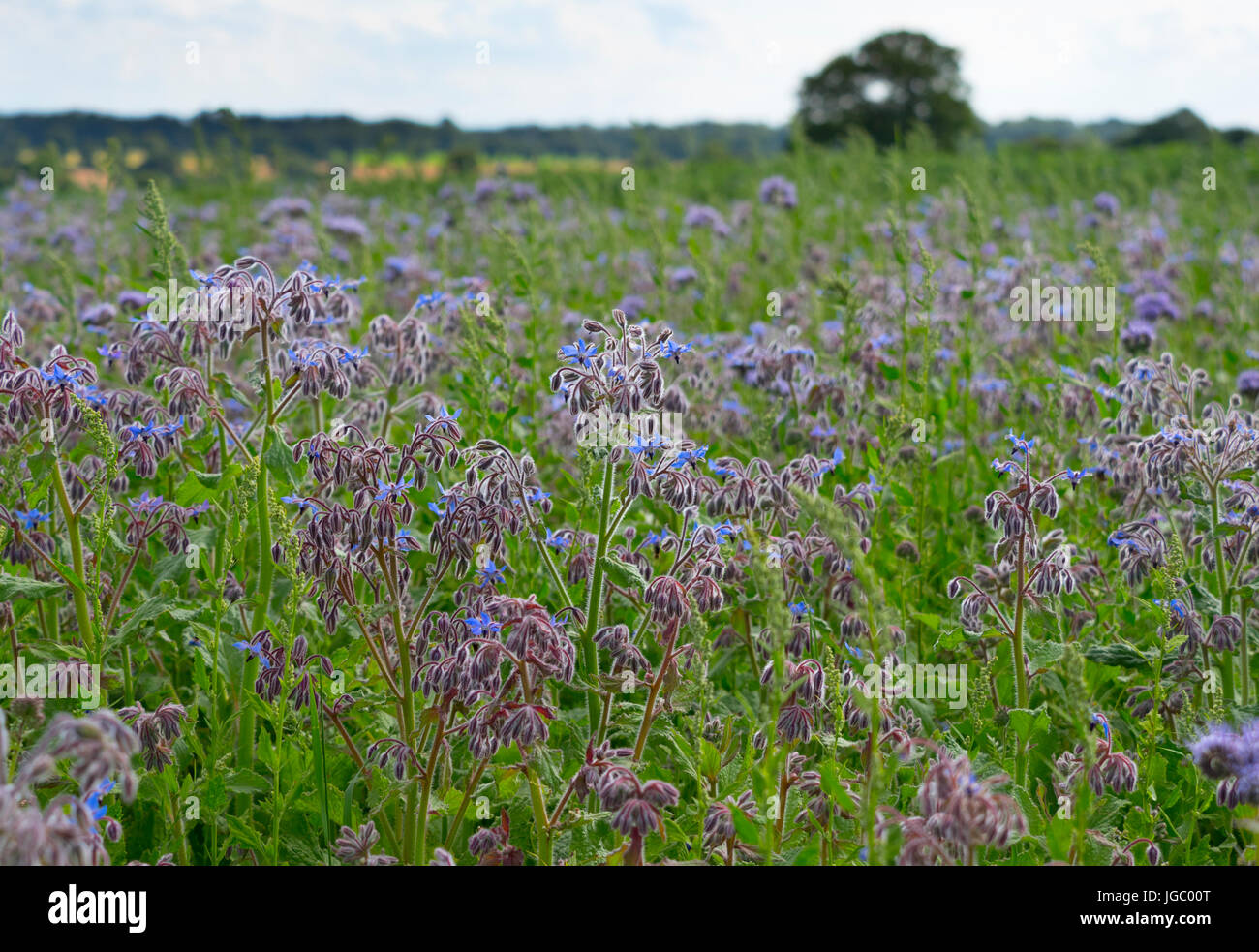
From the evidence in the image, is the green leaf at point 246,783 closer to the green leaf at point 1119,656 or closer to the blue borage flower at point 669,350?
the blue borage flower at point 669,350

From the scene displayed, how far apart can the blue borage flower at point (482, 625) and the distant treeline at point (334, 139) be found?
4.88 m

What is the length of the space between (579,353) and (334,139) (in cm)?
1809

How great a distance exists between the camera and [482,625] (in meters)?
2.50

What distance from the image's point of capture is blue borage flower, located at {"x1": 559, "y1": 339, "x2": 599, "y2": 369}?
8.70ft

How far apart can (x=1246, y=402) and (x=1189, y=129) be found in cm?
3025

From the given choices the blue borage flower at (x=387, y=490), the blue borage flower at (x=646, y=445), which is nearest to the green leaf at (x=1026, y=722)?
the blue borage flower at (x=646, y=445)

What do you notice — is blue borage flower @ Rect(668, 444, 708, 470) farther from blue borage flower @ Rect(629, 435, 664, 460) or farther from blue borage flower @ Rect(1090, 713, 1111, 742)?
blue borage flower @ Rect(1090, 713, 1111, 742)

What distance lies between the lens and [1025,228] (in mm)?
10562

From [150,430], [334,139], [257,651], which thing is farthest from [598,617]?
[334,139]

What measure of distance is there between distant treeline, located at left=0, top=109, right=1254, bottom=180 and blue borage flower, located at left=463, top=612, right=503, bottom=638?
16.0 feet

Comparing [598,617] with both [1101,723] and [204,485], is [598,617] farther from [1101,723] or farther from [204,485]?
[1101,723]

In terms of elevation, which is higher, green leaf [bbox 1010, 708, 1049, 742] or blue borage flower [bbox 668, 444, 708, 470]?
blue borage flower [bbox 668, 444, 708, 470]

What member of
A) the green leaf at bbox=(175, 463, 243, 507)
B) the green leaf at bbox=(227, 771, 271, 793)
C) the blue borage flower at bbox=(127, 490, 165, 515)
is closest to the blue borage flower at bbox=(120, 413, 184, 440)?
the green leaf at bbox=(175, 463, 243, 507)

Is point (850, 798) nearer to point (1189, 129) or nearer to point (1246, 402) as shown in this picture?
point (1246, 402)
